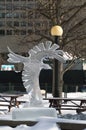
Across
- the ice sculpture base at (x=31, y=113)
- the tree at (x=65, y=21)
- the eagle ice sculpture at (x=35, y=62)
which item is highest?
the tree at (x=65, y=21)

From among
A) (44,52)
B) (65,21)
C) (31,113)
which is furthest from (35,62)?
(65,21)

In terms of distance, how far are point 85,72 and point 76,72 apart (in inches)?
86.1

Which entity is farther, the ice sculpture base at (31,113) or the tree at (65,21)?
the tree at (65,21)

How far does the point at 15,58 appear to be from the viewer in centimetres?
1423

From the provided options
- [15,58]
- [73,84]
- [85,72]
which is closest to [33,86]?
[15,58]

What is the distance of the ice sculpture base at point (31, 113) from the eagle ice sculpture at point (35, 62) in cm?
63

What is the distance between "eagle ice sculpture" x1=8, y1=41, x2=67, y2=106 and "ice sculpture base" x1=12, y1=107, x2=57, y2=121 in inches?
25.0

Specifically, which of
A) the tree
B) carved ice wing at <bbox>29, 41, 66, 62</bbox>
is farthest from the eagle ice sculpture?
the tree

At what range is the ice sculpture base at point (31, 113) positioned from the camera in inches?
523

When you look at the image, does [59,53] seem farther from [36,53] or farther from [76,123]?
[76,123]

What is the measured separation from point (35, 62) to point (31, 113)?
5.74 ft

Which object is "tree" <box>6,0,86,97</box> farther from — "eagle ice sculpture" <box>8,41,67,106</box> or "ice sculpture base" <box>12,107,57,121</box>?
"ice sculpture base" <box>12,107,57,121</box>

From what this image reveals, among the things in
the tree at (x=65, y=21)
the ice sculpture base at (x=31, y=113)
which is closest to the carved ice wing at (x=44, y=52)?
the ice sculpture base at (x=31, y=113)

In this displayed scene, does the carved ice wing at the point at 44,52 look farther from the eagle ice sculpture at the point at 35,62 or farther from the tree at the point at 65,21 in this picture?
the tree at the point at 65,21
